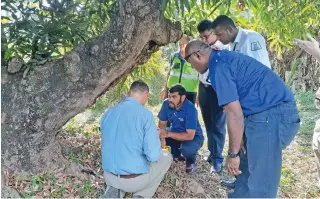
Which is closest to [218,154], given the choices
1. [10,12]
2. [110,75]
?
[110,75]

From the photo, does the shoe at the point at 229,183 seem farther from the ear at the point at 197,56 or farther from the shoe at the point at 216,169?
the ear at the point at 197,56

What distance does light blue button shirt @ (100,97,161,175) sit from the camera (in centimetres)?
366

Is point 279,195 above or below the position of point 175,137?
below

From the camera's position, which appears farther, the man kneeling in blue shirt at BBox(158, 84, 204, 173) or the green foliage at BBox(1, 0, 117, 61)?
the man kneeling in blue shirt at BBox(158, 84, 204, 173)

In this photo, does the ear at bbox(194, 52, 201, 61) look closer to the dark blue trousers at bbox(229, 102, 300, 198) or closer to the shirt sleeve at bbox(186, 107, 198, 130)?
the dark blue trousers at bbox(229, 102, 300, 198)

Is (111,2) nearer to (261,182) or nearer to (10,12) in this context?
(10,12)

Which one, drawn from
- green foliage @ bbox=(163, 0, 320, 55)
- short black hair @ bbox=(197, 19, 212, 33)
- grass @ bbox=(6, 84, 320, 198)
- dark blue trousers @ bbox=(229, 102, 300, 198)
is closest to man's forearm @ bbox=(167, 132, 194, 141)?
grass @ bbox=(6, 84, 320, 198)

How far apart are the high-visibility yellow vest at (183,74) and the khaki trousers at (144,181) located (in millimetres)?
1715

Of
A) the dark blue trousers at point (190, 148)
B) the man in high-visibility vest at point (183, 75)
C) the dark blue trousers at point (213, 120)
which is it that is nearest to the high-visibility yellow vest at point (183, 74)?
the man in high-visibility vest at point (183, 75)

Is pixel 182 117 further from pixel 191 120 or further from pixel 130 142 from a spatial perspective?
pixel 130 142

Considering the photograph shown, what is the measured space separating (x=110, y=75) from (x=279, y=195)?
Result: 2541 mm

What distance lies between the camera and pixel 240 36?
461 cm

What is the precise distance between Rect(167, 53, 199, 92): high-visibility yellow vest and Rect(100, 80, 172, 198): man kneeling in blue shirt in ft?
6.07

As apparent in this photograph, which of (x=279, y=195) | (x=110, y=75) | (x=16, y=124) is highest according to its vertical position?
(x=110, y=75)
